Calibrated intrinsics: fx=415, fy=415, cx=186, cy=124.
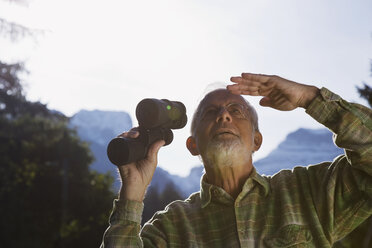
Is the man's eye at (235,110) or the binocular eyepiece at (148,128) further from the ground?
the man's eye at (235,110)

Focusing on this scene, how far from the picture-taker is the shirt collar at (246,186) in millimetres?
1907

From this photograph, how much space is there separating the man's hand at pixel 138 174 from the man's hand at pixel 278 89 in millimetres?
444

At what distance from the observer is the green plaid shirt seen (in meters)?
1.70

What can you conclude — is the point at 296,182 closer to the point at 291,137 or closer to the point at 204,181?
the point at 204,181

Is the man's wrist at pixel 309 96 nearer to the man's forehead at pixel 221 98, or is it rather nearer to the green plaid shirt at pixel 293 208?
the green plaid shirt at pixel 293 208

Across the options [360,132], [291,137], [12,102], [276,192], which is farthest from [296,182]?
[291,137]

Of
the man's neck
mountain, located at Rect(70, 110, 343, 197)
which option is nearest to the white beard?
the man's neck

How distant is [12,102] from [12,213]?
300 centimetres

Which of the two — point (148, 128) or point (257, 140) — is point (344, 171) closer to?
point (257, 140)

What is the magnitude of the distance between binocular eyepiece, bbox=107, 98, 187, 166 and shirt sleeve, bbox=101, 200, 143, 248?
21 cm

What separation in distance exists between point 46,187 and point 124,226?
249 inches

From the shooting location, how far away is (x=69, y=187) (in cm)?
770

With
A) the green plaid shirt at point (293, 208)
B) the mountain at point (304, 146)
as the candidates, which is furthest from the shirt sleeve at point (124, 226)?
the mountain at point (304, 146)

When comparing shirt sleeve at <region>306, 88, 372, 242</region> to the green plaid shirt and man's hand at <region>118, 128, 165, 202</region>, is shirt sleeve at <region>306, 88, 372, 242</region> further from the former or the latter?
man's hand at <region>118, 128, 165, 202</region>
